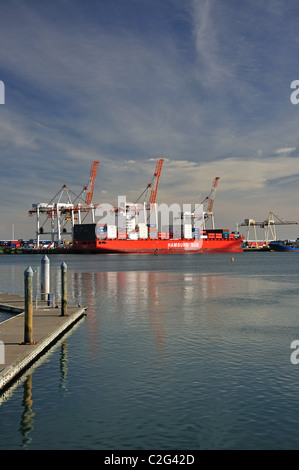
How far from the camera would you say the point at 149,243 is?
582 feet

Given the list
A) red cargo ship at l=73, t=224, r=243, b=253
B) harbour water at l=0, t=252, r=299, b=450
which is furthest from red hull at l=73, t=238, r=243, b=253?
harbour water at l=0, t=252, r=299, b=450

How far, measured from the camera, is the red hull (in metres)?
170

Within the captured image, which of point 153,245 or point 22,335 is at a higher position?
point 153,245

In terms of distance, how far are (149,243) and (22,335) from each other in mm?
159565

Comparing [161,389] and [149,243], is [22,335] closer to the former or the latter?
[161,389]

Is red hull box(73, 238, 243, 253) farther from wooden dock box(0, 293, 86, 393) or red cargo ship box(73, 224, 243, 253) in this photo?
wooden dock box(0, 293, 86, 393)

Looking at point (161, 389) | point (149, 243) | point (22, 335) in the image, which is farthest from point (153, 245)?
point (161, 389)

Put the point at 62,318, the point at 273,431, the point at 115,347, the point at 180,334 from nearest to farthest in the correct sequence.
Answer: the point at 273,431, the point at 115,347, the point at 180,334, the point at 62,318

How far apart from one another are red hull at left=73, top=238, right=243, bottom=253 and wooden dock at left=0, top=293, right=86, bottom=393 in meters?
142

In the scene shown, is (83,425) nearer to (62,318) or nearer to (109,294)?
(62,318)
